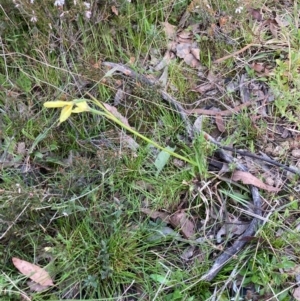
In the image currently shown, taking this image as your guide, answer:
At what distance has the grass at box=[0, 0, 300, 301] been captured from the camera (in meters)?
1.84

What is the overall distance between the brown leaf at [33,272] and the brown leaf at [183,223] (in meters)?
0.53

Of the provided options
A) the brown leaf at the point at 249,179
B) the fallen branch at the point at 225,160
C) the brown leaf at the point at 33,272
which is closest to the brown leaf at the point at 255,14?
the fallen branch at the point at 225,160

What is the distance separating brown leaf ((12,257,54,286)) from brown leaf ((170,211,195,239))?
53cm

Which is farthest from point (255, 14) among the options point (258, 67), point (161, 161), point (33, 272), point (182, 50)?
point (33, 272)

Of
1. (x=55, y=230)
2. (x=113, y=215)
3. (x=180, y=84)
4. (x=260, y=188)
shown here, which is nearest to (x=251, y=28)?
(x=180, y=84)

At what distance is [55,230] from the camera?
6.40ft

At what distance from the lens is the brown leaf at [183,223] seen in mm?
1954

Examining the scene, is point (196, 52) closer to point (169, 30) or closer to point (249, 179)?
point (169, 30)

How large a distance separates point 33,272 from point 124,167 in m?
0.55

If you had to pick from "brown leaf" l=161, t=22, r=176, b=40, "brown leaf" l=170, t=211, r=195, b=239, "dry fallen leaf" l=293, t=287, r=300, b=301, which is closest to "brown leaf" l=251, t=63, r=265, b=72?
"brown leaf" l=161, t=22, r=176, b=40

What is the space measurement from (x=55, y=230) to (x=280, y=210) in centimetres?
90

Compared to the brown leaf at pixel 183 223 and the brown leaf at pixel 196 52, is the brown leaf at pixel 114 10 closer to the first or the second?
the brown leaf at pixel 196 52

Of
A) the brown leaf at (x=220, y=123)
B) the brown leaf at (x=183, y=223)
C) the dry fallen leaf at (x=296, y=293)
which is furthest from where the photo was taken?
the brown leaf at (x=220, y=123)

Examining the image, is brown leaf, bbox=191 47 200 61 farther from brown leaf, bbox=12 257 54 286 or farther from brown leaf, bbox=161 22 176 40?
brown leaf, bbox=12 257 54 286
